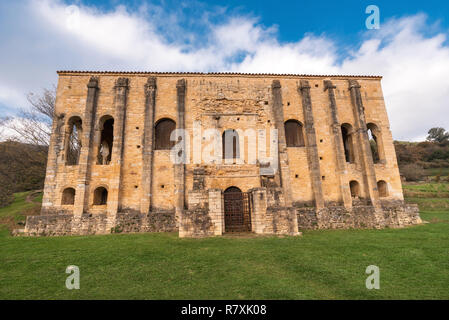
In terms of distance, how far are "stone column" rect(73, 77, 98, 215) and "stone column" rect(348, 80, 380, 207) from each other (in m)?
18.8

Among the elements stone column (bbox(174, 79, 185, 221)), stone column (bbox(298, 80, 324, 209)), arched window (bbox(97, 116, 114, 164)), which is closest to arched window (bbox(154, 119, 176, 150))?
stone column (bbox(174, 79, 185, 221))

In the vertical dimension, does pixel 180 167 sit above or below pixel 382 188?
above

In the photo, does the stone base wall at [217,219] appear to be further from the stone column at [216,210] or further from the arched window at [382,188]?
the arched window at [382,188]

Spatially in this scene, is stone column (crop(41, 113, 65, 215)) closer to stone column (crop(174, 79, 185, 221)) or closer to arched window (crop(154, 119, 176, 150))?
arched window (crop(154, 119, 176, 150))

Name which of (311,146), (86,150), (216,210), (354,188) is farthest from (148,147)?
(354,188)

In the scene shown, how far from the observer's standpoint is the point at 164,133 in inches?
600

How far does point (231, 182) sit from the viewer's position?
42.3ft

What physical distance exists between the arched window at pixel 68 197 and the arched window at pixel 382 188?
21.9 meters

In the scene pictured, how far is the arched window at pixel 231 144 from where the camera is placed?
1470 cm

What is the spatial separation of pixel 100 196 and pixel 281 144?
1299 centimetres

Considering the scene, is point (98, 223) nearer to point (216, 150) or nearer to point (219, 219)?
point (219, 219)

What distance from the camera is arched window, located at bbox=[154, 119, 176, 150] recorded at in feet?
49.5

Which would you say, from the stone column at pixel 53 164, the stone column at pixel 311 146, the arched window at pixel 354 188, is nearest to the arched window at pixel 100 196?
the stone column at pixel 53 164
